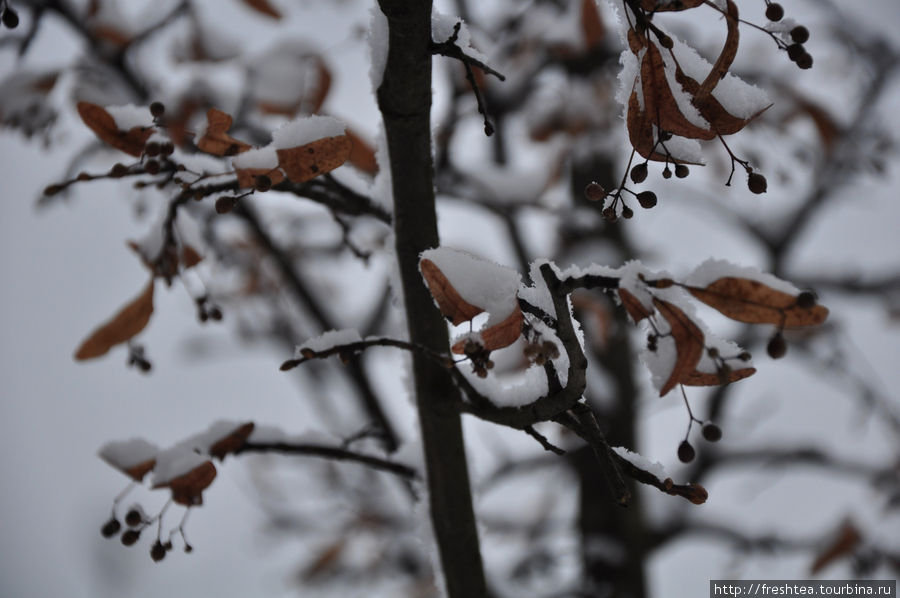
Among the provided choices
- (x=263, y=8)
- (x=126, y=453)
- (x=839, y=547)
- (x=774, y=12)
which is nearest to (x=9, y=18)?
(x=126, y=453)

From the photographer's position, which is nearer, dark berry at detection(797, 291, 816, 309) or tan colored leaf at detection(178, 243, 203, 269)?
Result: dark berry at detection(797, 291, 816, 309)

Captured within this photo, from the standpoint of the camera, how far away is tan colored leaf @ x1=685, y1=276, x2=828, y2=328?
53cm

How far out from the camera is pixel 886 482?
2674 mm

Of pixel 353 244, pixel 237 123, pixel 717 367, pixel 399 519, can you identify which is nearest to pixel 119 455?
pixel 353 244

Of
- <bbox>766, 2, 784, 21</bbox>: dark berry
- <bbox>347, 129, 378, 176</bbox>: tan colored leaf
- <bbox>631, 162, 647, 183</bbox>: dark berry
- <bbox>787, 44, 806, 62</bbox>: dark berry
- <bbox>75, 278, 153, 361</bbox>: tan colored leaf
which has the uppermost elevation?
<bbox>347, 129, 378, 176</bbox>: tan colored leaf

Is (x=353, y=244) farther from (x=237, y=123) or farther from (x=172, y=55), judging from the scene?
(x=172, y=55)

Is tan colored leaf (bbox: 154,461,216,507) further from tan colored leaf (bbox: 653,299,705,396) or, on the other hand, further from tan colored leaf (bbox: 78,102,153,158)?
tan colored leaf (bbox: 653,299,705,396)

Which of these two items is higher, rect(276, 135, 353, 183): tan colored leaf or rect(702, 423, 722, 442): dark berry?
rect(276, 135, 353, 183): tan colored leaf

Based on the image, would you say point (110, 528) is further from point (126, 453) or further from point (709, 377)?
point (709, 377)

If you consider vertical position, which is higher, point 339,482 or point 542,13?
point 542,13

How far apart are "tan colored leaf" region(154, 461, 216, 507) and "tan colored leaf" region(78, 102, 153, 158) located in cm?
40

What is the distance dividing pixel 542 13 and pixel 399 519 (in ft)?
7.45

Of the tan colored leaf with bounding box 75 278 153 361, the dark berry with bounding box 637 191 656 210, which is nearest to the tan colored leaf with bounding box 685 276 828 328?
the dark berry with bounding box 637 191 656 210

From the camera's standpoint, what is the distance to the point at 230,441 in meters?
0.84
